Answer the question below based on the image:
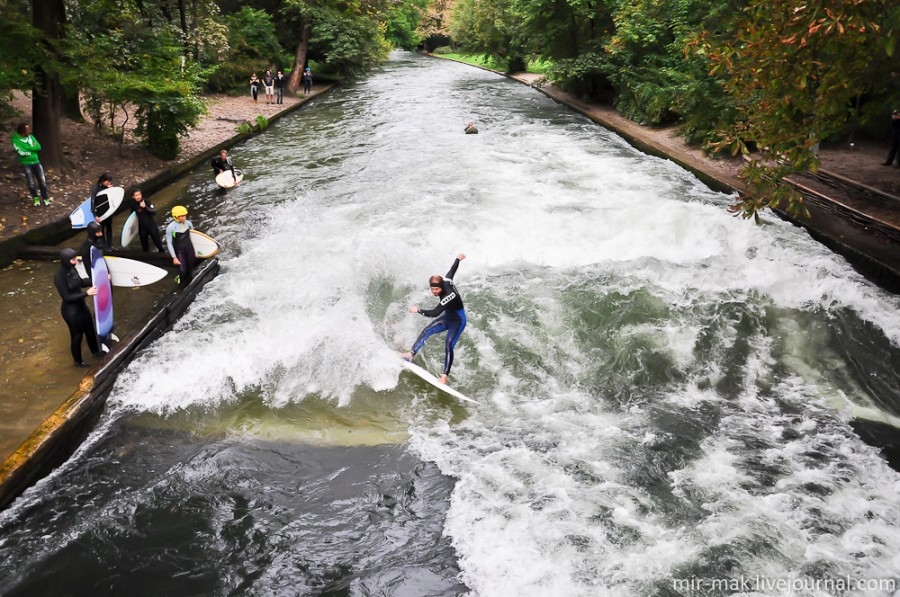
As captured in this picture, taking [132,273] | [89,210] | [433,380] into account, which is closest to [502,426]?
[433,380]

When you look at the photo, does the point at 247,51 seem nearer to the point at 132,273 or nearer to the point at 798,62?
the point at 132,273

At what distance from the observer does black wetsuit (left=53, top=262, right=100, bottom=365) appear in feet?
24.6

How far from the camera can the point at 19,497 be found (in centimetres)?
637

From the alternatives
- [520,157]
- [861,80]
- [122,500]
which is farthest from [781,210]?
[122,500]

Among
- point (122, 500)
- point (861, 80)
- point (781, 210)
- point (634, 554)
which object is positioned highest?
point (861, 80)

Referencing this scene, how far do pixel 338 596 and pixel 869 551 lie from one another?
4.98 meters

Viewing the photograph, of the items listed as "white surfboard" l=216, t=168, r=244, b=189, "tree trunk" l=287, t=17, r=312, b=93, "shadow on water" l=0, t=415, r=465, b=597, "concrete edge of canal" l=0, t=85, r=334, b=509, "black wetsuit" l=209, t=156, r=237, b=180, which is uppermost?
"tree trunk" l=287, t=17, r=312, b=93

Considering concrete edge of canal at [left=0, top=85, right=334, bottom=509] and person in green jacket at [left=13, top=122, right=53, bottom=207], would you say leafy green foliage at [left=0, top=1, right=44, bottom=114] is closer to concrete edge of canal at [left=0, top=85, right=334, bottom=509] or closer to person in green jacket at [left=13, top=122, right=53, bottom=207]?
person in green jacket at [left=13, top=122, right=53, bottom=207]

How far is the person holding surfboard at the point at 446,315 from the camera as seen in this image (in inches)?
328

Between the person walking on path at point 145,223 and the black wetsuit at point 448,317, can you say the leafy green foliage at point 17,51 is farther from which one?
the black wetsuit at point 448,317

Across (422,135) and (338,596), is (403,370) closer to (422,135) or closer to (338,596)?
(338,596)

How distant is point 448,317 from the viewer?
28.3 ft

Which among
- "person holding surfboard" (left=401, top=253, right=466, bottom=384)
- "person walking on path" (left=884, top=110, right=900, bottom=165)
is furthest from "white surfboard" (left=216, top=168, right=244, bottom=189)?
"person walking on path" (left=884, top=110, right=900, bottom=165)

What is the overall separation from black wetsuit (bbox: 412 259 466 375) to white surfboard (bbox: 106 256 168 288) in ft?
13.1
